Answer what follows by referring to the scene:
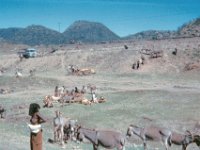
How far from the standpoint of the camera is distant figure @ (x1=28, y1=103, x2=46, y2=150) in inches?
579

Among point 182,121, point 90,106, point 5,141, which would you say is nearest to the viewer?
point 5,141

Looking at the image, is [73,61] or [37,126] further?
[73,61]

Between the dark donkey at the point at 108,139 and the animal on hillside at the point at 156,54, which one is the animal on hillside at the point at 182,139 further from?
the animal on hillside at the point at 156,54

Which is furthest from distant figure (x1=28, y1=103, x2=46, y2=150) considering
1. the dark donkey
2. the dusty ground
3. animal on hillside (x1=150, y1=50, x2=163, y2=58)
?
animal on hillside (x1=150, y1=50, x2=163, y2=58)

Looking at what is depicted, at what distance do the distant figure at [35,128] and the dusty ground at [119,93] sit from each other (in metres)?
6.78

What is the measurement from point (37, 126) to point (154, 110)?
2227 centimetres

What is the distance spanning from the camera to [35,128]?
14.8m

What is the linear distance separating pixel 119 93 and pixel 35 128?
31.1 m

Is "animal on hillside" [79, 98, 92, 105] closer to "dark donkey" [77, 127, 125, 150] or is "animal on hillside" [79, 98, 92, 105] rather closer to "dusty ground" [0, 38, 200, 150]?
"dusty ground" [0, 38, 200, 150]

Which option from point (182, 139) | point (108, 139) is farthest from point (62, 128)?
point (182, 139)

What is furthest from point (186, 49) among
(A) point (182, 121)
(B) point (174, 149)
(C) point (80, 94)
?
(B) point (174, 149)

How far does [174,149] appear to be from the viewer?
26.6m

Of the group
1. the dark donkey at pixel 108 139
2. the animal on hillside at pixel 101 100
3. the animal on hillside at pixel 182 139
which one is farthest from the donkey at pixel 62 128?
the animal on hillside at pixel 101 100

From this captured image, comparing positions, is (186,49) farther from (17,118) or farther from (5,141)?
(5,141)
